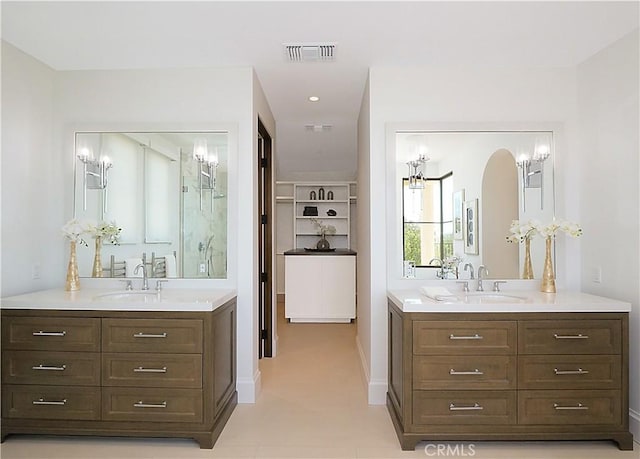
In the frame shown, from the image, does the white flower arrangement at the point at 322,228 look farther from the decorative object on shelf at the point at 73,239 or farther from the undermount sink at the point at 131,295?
the decorative object on shelf at the point at 73,239

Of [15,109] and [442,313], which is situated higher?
[15,109]

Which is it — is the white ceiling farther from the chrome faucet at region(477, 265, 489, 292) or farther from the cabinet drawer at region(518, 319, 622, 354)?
the cabinet drawer at region(518, 319, 622, 354)

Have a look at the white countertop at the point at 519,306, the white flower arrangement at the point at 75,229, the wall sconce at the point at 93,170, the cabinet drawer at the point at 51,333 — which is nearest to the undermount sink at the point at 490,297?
the white countertop at the point at 519,306

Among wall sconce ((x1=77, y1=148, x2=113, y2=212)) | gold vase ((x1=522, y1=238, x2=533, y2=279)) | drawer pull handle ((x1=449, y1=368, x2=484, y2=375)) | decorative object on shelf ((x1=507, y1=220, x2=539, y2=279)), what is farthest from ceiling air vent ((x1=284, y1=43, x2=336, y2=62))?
drawer pull handle ((x1=449, y1=368, x2=484, y2=375))

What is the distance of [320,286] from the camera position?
19.9 ft

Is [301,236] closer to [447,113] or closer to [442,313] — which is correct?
[447,113]

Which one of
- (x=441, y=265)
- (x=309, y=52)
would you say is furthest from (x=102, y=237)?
(x=441, y=265)

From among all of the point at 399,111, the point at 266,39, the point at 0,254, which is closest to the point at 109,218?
the point at 0,254

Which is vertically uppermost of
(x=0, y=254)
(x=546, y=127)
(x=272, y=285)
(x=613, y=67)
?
(x=613, y=67)

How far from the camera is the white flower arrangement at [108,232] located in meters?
3.21

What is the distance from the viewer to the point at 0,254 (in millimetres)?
2818

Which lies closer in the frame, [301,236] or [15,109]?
[15,109]

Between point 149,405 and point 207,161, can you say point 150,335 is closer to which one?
point 149,405

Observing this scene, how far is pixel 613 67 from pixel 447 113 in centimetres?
106
